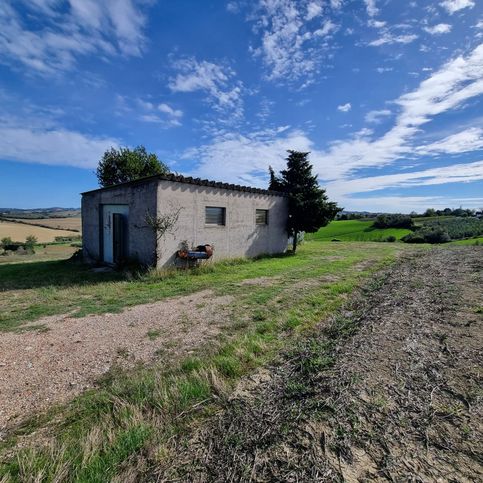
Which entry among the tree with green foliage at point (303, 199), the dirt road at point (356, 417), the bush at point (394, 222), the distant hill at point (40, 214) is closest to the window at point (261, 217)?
the tree with green foliage at point (303, 199)

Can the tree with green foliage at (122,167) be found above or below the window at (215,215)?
above

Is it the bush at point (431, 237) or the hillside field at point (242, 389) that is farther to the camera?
the bush at point (431, 237)

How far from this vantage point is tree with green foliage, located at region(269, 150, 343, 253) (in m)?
14.6

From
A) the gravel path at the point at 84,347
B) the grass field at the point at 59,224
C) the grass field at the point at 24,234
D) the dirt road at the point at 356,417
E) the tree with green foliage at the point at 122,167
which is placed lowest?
the gravel path at the point at 84,347

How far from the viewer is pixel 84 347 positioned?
13.4 ft

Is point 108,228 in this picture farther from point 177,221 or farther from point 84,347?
point 84,347

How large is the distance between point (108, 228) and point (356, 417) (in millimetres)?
11864

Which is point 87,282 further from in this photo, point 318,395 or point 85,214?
point 318,395

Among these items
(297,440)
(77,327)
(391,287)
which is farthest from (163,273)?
(297,440)

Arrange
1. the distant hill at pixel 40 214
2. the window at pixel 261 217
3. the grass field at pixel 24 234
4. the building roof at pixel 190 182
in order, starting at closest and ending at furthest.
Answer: the building roof at pixel 190 182 < the window at pixel 261 217 < the grass field at pixel 24 234 < the distant hill at pixel 40 214

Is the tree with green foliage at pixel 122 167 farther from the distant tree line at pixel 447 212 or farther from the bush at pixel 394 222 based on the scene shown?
the distant tree line at pixel 447 212

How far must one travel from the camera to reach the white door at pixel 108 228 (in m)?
11.3

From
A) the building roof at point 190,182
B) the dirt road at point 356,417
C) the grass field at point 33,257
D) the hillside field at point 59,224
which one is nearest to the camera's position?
the dirt road at point 356,417

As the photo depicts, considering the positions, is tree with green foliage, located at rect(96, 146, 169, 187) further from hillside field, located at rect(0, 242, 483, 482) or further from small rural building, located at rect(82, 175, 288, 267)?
hillside field, located at rect(0, 242, 483, 482)
